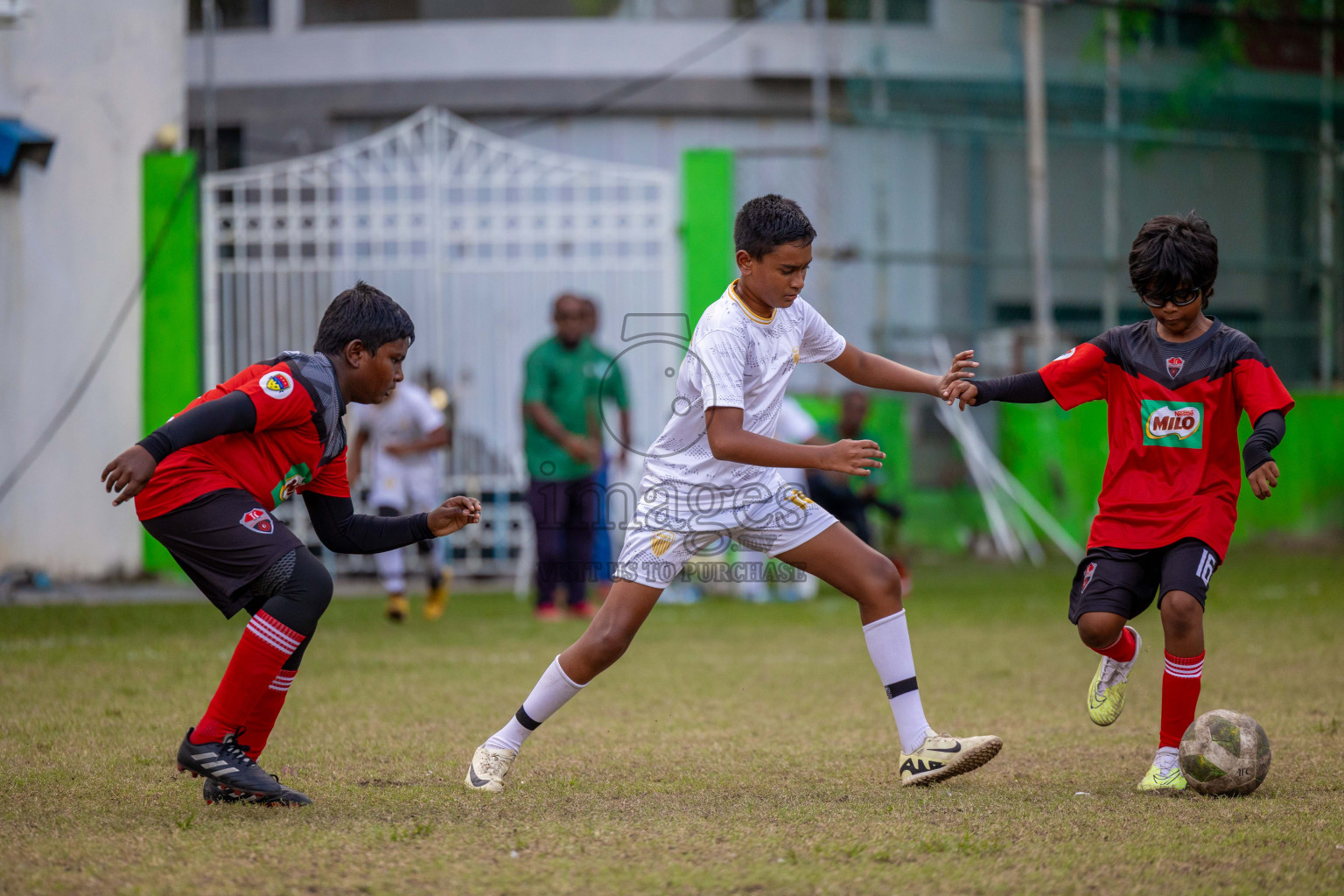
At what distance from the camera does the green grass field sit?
3426mm

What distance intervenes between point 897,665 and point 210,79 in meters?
13.4

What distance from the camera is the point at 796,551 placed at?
15.3ft

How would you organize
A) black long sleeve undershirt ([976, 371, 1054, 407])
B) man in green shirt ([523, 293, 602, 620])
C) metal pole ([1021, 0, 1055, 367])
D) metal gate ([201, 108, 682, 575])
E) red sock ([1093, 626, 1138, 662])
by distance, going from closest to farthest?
1. red sock ([1093, 626, 1138, 662])
2. black long sleeve undershirt ([976, 371, 1054, 407])
3. man in green shirt ([523, 293, 602, 620])
4. metal gate ([201, 108, 682, 575])
5. metal pole ([1021, 0, 1055, 367])

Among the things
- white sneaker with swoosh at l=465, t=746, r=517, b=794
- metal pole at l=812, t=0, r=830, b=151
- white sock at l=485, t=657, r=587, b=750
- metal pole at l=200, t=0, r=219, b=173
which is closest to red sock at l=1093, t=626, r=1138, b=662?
white sock at l=485, t=657, r=587, b=750

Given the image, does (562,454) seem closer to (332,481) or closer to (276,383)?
(332,481)

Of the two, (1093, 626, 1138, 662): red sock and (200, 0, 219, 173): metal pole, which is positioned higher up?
(200, 0, 219, 173): metal pole

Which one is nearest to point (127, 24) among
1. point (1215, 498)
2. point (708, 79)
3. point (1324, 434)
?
point (708, 79)

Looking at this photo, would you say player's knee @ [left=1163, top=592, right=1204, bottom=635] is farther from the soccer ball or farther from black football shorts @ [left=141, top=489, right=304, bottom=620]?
black football shorts @ [left=141, top=489, right=304, bottom=620]

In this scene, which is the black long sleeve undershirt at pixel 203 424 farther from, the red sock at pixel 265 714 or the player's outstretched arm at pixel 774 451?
the player's outstretched arm at pixel 774 451

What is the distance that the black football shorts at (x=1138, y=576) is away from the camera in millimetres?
4449

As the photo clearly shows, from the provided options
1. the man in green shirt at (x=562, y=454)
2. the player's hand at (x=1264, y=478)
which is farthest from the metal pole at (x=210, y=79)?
the player's hand at (x=1264, y=478)

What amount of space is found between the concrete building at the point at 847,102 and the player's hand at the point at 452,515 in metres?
11.6

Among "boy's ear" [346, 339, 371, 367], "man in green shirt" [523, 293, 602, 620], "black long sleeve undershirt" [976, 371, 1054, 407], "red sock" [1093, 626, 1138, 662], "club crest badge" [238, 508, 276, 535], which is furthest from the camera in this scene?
"man in green shirt" [523, 293, 602, 620]

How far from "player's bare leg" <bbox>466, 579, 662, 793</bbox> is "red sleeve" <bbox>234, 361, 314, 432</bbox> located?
117cm
